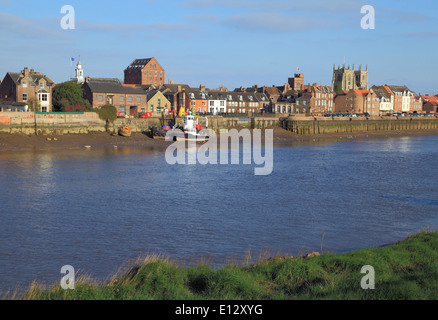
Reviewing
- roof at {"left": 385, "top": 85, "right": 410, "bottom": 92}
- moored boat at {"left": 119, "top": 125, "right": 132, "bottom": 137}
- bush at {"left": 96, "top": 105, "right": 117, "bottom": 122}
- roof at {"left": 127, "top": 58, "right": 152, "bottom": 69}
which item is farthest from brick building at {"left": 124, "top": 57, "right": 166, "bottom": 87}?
moored boat at {"left": 119, "top": 125, "right": 132, "bottom": 137}

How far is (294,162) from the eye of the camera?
47.0 m

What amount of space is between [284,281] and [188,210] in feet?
42.5

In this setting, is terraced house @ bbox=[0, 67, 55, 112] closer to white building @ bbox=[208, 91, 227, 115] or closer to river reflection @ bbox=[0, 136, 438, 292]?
river reflection @ bbox=[0, 136, 438, 292]

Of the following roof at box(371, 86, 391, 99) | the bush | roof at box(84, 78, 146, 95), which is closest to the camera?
the bush

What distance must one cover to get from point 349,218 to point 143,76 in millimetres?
122340

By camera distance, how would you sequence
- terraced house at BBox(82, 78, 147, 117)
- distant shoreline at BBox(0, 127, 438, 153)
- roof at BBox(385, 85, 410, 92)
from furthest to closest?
roof at BBox(385, 85, 410, 92) → terraced house at BBox(82, 78, 147, 117) → distant shoreline at BBox(0, 127, 438, 153)

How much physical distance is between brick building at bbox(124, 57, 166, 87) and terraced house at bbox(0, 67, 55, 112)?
229 feet

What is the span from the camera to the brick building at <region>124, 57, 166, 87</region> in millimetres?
139500

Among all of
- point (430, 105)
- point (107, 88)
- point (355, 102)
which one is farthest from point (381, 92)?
point (107, 88)

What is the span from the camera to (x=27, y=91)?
68.4 metres

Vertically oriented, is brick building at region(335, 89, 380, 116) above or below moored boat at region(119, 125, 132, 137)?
above

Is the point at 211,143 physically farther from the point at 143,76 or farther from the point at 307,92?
the point at 143,76
